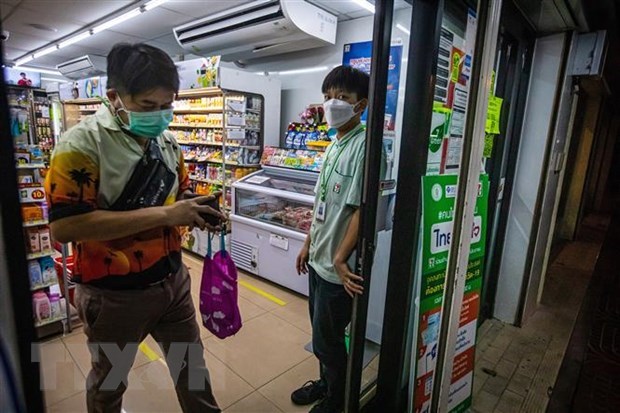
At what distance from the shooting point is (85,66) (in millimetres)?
7711

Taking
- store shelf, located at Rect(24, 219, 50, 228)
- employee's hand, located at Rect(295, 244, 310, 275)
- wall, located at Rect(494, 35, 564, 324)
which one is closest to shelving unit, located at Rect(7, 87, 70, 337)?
store shelf, located at Rect(24, 219, 50, 228)

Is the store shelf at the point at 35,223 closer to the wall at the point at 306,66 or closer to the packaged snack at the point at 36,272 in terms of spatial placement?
the packaged snack at the point at 36,272

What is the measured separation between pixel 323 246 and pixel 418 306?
0.54 metres

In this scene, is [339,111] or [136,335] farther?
[339,111]

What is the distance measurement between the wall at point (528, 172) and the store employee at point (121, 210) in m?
2.79

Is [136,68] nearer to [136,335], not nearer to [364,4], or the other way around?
[136,335]

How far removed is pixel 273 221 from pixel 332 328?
88.3 inches

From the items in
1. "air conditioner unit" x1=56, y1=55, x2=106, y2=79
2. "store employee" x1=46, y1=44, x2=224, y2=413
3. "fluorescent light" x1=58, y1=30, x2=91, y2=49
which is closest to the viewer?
"store employee" x1=46, y1=44, x2=224, y2=413

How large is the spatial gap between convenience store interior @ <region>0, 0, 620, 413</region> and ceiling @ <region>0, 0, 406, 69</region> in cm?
3

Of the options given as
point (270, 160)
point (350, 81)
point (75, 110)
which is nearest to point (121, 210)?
point (350, 81)

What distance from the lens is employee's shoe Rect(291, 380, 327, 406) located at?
221cm

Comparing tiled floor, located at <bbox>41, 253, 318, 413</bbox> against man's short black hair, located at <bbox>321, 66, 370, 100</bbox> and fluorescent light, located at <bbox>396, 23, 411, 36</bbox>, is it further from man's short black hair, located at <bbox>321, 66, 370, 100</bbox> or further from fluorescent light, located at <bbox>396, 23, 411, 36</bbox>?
fluorescent light, located at <bbox>396, 23, 411, 36</bbox>

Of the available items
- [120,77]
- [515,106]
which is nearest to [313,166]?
[515,106]

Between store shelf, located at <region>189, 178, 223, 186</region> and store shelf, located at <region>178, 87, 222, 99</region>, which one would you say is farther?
store shelf, located at <region>189, 178, 223, 186</region>
